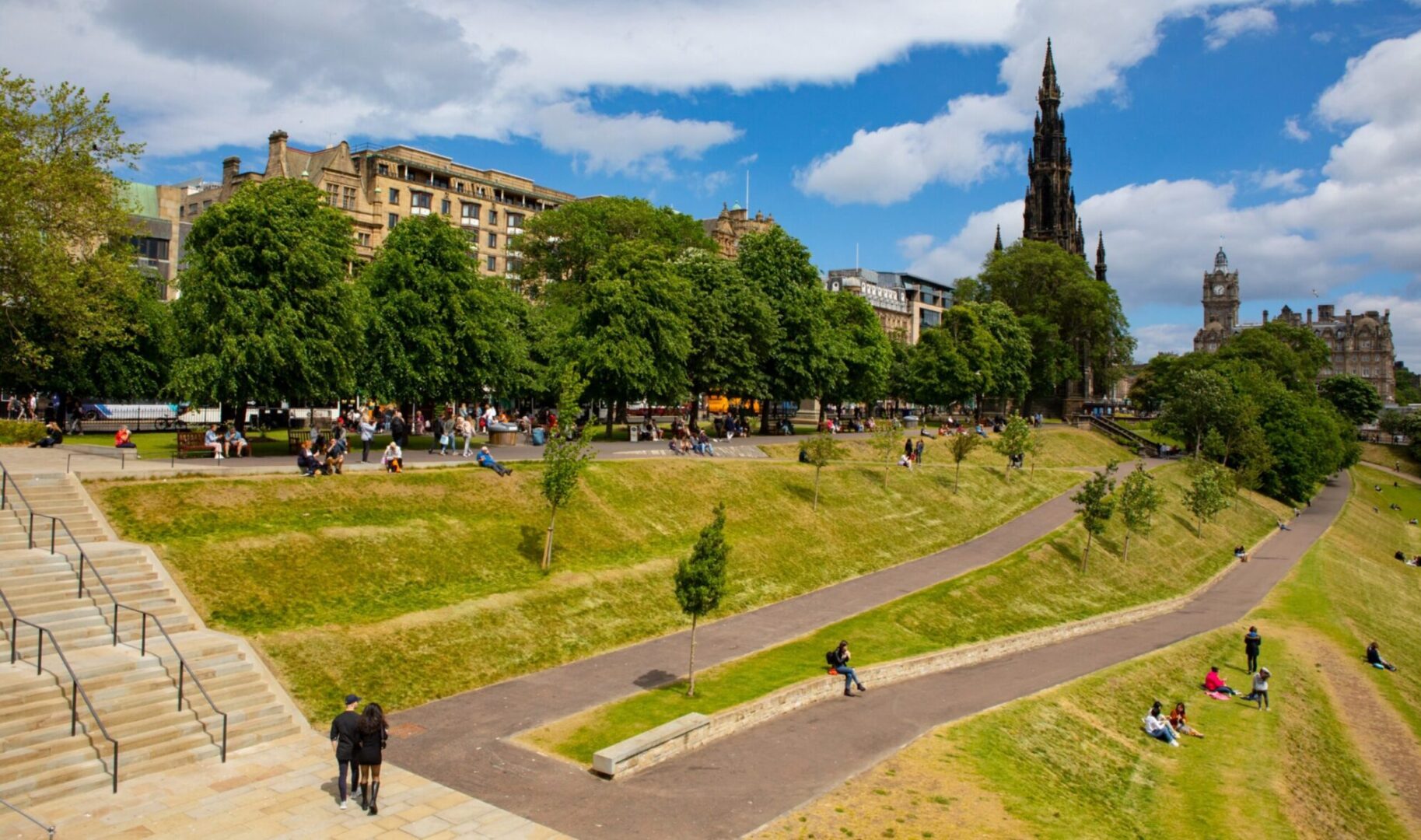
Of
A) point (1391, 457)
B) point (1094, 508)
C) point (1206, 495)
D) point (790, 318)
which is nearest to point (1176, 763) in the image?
point (1094, 508)

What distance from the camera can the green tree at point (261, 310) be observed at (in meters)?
37.0

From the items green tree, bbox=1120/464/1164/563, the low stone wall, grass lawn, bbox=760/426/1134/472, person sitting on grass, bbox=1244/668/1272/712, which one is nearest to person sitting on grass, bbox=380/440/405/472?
the low stone wall

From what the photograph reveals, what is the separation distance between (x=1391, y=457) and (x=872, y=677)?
145 meters

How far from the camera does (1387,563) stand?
227ft

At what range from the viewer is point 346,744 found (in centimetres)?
1644

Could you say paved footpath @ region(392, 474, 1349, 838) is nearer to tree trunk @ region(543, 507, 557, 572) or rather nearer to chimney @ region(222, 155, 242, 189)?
tree trunk @ region(543, 507, 557, 572)

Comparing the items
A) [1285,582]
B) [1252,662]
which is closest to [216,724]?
[1252,662]

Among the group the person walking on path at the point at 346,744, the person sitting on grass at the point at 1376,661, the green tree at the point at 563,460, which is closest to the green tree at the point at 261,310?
the green tree at the point at 563,460

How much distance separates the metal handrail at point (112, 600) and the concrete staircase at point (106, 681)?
10 centimetres

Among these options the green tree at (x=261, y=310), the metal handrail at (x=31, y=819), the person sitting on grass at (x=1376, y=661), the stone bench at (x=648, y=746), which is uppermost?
the green tree at (x=261, y=310)

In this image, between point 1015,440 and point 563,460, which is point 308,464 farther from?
point 1015,440

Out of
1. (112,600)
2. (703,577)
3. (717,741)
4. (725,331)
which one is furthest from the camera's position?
(725,331)

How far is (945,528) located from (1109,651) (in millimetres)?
14507

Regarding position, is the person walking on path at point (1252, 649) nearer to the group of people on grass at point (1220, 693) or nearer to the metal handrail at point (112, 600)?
the group of people on grass at point (1220, 693)
